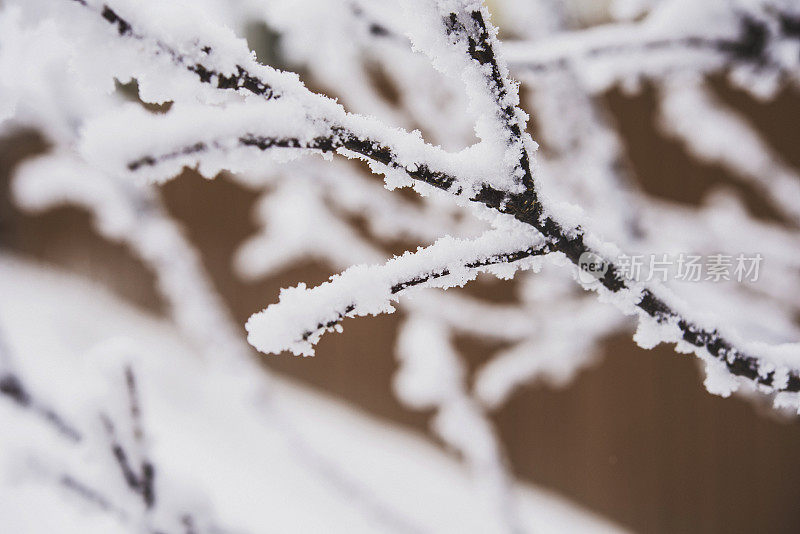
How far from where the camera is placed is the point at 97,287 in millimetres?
7754

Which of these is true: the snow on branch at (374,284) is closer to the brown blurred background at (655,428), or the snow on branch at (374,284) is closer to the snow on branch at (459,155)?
the snow on branch at (459,155)

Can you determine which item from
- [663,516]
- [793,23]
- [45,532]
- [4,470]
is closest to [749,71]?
[793,23]

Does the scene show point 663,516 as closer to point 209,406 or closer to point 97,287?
point 209,406

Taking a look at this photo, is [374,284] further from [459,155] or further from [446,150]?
[446,150]

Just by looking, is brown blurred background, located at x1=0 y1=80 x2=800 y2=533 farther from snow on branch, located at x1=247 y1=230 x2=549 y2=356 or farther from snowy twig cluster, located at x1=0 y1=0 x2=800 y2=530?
snow on branch, located at x1=247 y1=230 x2=549 y2=356

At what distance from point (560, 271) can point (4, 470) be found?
4.78 ft

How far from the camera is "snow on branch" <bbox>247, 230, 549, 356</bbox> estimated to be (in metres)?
0.49

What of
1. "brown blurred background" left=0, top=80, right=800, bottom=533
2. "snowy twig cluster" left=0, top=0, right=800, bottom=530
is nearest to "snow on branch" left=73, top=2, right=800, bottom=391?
"snowy twig cluster" left=0, top=0, right=800, bottom=530

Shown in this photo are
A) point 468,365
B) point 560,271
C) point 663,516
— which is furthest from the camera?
point 468,365

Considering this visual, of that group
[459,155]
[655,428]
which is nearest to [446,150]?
[459,155]

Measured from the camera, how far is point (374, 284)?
0.51m

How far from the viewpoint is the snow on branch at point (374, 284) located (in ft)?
1.59

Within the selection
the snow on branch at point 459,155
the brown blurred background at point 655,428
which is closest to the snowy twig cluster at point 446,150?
the snow on branch at point 459,155

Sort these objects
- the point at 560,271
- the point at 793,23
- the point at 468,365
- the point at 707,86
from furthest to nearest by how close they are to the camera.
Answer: the point at 468,365, the point at 707,86, the point at 560,271, the point at 793,23
